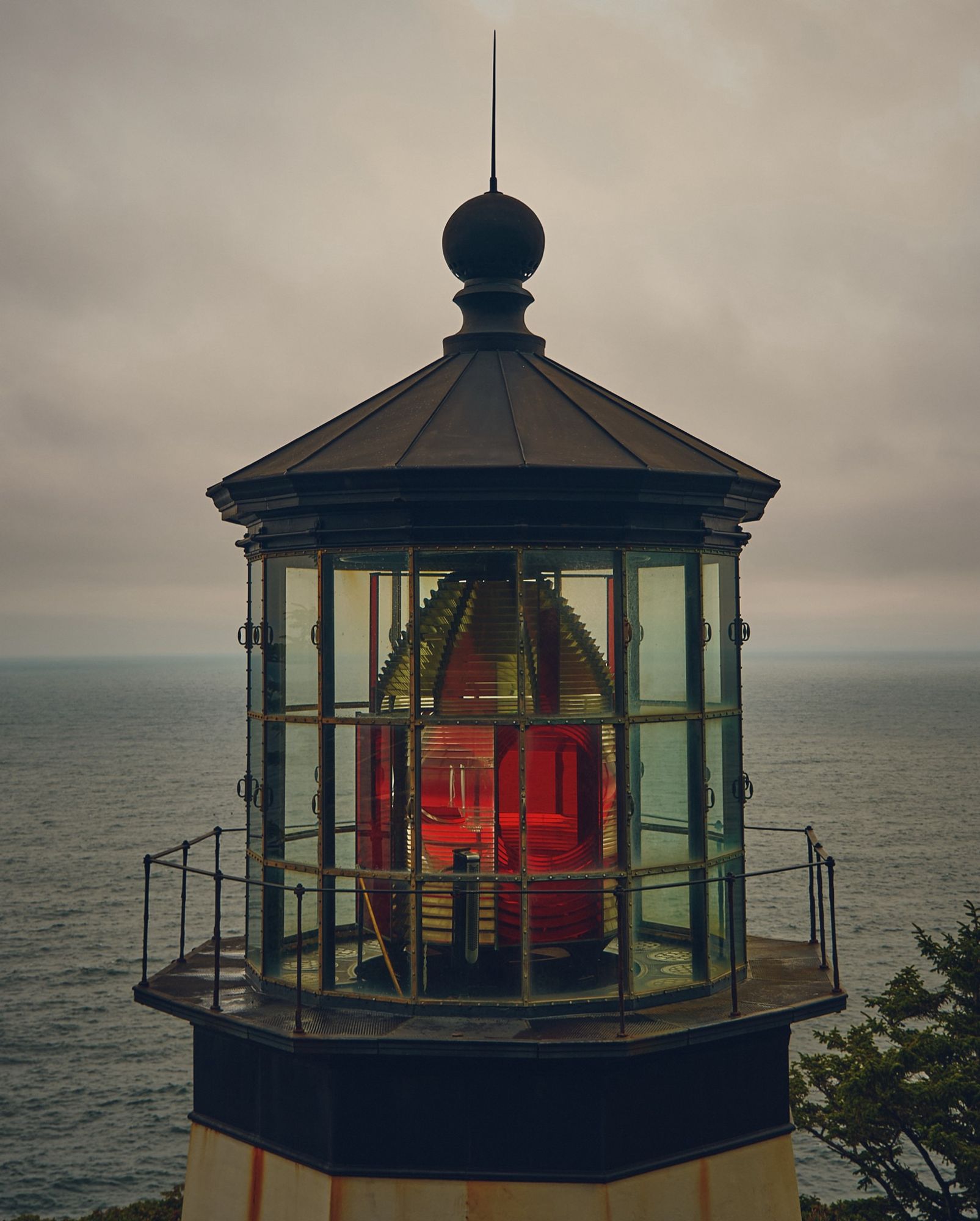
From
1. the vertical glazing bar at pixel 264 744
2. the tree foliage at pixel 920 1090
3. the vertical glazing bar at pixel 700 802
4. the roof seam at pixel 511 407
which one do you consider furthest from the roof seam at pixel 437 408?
the tree foliage at pixel 920 1090

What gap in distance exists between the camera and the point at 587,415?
23.2 ft

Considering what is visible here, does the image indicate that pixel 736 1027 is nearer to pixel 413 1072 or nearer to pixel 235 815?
pixel 413 1072

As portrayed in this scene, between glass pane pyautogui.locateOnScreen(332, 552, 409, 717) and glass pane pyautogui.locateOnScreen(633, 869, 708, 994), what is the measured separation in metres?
1.60

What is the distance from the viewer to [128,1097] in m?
29.7

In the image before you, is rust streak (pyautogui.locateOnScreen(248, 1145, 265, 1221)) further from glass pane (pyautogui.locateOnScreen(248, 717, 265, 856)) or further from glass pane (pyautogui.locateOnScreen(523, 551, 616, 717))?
glass pane (pyautogui.locateOnScreen(523, 551, 616, 717))

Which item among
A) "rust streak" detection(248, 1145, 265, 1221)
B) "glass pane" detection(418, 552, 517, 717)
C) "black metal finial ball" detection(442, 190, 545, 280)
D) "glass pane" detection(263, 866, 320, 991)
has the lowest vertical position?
"rust streak" detection(248, 1145, 265, 1221)

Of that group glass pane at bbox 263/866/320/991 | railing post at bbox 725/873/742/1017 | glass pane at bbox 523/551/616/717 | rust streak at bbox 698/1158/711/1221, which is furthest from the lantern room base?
glass pane at bbox 523/551/616/717

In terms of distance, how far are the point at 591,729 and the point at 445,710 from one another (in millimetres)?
718

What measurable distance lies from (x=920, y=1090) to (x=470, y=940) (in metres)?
9.10

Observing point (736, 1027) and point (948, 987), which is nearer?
point (736, 1027)

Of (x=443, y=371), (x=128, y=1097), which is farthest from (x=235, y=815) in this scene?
(x=443, y=371)

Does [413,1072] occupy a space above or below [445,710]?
below

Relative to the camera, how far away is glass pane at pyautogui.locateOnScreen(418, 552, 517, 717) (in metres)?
6.46

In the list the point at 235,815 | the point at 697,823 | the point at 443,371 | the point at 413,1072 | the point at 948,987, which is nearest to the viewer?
the point at 413,1072
